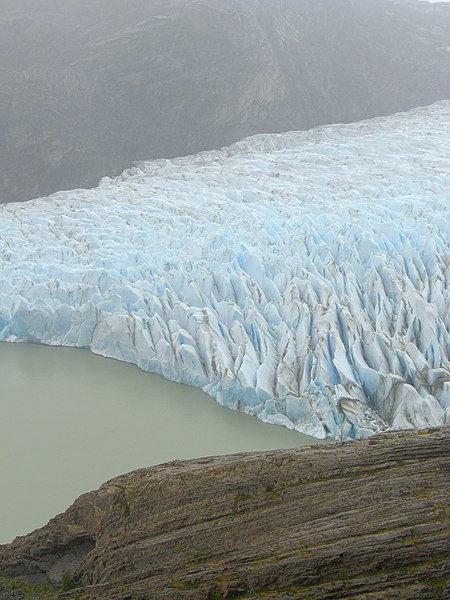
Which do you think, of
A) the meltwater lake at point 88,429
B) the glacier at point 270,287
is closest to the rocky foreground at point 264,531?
the meltwater lake at point 88,429

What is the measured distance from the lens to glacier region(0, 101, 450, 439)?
5.64 m

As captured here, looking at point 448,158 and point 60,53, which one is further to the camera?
point 60,53

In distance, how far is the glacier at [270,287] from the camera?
5645mm

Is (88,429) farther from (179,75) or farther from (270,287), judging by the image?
(179,75)

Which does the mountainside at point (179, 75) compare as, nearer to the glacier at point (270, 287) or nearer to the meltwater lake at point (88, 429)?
the glacier at point (270, 287)

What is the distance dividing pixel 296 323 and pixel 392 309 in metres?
0.87

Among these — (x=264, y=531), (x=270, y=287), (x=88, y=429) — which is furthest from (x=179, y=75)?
(x=264, y=531)

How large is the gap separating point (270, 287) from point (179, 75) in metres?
10.2

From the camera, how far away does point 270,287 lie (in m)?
6.68

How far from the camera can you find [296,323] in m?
6.26

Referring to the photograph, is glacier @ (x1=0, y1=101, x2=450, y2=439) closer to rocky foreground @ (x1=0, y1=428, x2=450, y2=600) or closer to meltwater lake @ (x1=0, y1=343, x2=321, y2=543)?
meltwater lake @ (x1=0, y1=343, x2=321, y2=543)

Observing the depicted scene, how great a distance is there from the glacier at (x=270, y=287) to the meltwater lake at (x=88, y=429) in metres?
0.21

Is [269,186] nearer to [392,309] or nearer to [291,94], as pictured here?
[392,309]

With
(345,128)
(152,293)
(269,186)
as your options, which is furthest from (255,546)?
(345,128)
